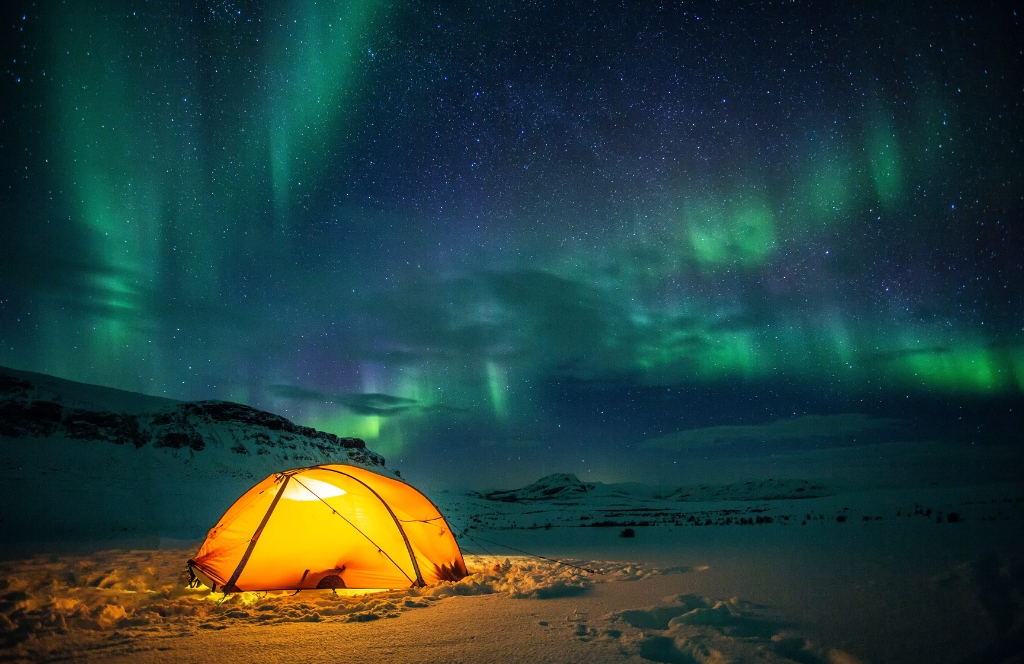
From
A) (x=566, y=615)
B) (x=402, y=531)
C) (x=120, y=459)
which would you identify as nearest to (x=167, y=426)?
(x=120, y=459)

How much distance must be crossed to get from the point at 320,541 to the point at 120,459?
98.2 ft

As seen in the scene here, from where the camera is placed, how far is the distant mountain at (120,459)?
20.3m

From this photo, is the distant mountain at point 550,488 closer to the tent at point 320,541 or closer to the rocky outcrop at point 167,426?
the rocky outcrop at point 167,426

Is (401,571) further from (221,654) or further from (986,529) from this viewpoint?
(986,529)

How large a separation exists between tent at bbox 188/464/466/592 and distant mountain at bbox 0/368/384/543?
1311 centimetres

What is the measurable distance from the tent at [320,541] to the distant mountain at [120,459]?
13111mm

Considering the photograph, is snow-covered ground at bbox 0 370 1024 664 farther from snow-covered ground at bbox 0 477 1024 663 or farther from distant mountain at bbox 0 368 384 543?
distant mountain at bbox 0 368 384 543

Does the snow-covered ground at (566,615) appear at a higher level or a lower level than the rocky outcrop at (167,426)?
lower

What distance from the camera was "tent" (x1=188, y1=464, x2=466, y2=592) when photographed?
8109mm

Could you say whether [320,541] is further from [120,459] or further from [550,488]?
[550,488]

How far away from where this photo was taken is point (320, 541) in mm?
8375

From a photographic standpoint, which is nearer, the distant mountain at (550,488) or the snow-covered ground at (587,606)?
the snow-covered ground at (587,606)

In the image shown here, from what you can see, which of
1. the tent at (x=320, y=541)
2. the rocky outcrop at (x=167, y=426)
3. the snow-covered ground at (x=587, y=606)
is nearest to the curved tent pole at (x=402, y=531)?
the tent at (x=320, y=541)

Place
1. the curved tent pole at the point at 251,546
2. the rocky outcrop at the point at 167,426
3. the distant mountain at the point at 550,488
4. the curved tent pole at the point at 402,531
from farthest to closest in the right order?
the distant mountain at the point at 550,488, the rocky outcrop at the point at 167,426, the curved tent pole at the point at 402,531, the curved tent pole at the point at 251,546
